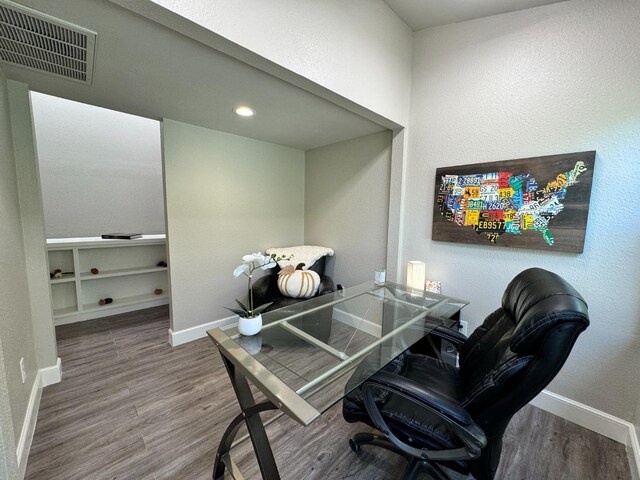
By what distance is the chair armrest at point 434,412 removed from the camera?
0.93m

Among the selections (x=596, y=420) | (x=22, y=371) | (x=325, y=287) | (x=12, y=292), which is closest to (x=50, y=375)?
(x=22, y=371)

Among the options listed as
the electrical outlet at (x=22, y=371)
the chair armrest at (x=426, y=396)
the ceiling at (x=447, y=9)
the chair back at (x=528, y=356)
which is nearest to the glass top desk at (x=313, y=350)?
the chair armrest at (x=426, y=396)

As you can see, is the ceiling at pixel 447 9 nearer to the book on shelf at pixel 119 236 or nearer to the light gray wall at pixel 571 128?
the light gray wall at pixel 571 128

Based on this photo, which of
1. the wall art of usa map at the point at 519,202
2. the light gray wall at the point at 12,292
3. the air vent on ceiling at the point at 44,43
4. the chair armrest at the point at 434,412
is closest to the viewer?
the chair armrest at the point at 434,412

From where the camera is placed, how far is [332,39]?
164 cm

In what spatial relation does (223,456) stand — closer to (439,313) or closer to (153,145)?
(439,313)

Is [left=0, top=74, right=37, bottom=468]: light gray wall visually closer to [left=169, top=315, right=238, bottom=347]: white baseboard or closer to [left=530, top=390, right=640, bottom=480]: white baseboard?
Answer: [left=169, top=315, right=238, bottom=347]: white baseboard

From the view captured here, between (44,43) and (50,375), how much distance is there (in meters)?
2.30

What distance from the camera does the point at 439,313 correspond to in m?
1.83

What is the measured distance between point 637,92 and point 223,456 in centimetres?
302

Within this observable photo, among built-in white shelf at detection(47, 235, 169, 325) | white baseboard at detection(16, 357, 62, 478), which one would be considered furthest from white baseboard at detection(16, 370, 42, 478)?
built-in white shelf at detection(47, 235, 169, 325)

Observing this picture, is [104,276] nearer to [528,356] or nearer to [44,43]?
[44,43]

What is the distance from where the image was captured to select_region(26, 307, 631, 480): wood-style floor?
4.56ft

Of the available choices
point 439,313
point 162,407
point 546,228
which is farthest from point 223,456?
point 546,228
